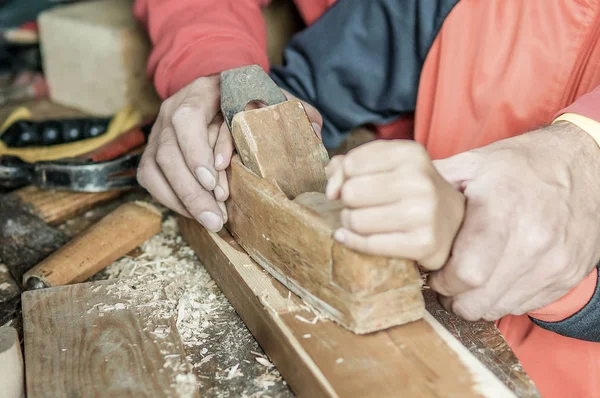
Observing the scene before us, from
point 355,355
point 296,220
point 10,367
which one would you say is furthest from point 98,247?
point 355,355

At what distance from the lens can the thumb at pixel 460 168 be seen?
37.8 inches

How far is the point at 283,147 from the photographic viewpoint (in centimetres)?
107

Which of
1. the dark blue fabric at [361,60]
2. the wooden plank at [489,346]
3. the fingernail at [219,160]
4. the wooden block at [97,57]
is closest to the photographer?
the wooden plank at [489,346]

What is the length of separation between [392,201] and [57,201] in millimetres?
954

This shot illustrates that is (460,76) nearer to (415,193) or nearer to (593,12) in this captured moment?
(593,12)

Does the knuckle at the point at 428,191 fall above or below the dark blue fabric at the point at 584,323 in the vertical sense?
above

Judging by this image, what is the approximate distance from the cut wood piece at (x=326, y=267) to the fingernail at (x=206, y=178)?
0.11m

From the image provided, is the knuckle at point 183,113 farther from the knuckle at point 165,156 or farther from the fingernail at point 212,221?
the fingernail at point 212,221

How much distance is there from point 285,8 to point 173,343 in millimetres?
1415

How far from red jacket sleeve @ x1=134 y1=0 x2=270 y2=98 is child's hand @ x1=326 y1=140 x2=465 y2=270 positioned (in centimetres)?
67

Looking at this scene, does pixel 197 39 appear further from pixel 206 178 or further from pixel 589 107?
pixel 589 107

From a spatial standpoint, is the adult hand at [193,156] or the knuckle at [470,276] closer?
the knuckle at [470,276]

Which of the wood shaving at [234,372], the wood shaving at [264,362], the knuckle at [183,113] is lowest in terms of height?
the wood shaving at [264,362]

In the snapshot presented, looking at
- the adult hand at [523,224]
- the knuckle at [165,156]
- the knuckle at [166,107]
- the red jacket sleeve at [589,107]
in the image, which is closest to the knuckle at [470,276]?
the adult hand at [523,224]
